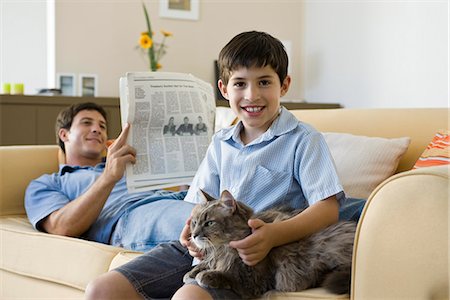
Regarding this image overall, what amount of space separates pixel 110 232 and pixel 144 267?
600mm

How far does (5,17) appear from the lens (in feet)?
13.8

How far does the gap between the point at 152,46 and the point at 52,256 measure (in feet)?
8.32

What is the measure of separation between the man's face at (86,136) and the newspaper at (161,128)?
576 millimetres

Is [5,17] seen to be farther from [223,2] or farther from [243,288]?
[243,288]

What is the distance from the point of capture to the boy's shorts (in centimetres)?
156

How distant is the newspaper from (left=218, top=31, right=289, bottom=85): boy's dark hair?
44 cm

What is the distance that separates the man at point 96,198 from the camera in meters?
1.94

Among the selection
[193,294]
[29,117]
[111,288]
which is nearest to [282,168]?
[193,294]

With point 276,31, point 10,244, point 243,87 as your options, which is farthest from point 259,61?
point 276,31

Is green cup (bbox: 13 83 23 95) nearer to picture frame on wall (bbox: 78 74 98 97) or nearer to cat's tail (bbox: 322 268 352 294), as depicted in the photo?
picture frame on wall (bbox: 78 74 98 97)

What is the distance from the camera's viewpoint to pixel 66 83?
13.7 feet

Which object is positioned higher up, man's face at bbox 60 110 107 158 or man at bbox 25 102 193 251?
man's face at bbox 60 110 107 158

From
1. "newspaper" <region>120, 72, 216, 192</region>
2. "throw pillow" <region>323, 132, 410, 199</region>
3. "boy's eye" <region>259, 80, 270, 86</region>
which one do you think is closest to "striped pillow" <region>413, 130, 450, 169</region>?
"throw pillow" <region>323, 132, 410, 199</region>

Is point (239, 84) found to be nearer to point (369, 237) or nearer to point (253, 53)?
point (253, 53)
